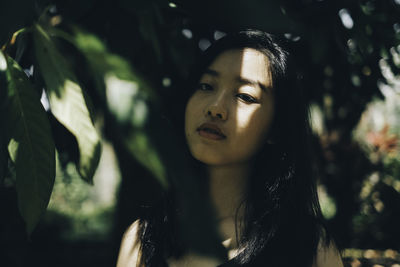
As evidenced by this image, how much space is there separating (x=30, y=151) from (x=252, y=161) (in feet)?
3.28

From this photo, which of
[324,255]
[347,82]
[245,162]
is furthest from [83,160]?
[347,82]

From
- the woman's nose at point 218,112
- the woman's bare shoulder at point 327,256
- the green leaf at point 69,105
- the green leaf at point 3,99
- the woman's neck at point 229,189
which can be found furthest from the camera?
the woman's neck at point 229,189

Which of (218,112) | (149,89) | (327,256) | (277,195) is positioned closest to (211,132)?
(218,112)

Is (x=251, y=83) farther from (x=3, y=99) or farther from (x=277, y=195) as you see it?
(x=3, y=99)

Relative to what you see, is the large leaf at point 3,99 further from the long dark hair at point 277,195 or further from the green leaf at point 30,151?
the long dark hair at point 277,195

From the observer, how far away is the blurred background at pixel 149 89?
445 mm

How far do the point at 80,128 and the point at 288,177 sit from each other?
1122mm

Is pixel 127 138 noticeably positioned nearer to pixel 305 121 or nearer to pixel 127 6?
pixel 127 6

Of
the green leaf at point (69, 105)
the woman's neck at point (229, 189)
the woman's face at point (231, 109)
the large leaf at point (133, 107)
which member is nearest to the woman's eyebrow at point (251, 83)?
the woman's face at point (231, 109)

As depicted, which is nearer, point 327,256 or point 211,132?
point 211,132

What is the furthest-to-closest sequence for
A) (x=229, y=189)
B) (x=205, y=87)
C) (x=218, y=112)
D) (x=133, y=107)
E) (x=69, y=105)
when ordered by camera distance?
1. (x=229, y=189)
2. (x=205, y=87)
3. (x=218, y=112)
4. (x=69, y=105)
5. (x=133, y=107)

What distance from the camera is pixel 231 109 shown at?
132 cm

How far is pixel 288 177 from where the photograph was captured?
164 cm

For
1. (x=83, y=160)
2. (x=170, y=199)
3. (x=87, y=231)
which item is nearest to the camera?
(x=83, y=160)
